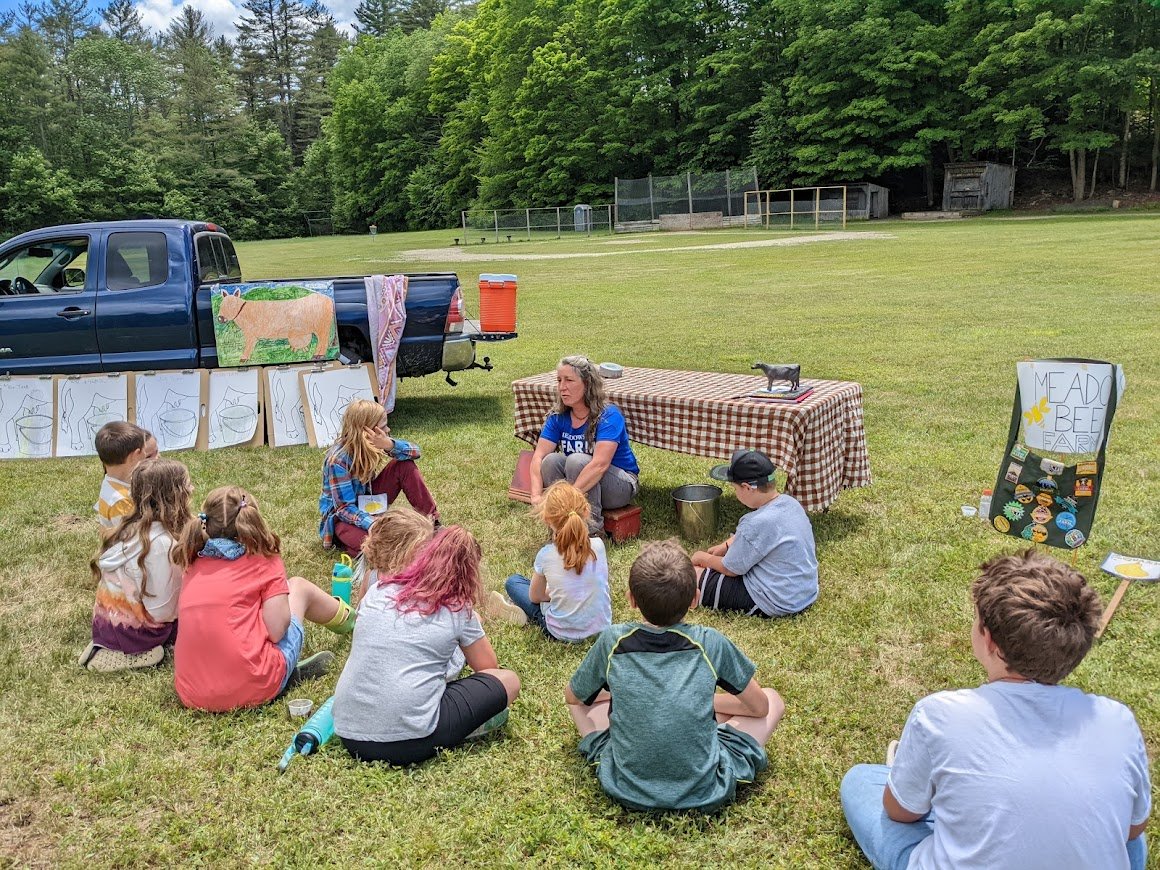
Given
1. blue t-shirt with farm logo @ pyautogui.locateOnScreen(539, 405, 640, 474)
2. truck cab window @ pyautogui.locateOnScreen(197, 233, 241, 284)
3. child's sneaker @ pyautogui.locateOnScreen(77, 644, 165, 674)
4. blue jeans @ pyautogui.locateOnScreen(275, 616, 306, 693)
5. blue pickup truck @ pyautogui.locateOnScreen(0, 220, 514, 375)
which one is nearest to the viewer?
blue jeans @ pyautogui.locateOnScreen(275, 616, 306, 693)

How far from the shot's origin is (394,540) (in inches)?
141

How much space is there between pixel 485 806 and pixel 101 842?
1.37 meters

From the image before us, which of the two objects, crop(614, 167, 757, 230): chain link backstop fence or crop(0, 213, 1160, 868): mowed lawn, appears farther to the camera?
crop(614, 167, 757, 230): chain link backstop fence

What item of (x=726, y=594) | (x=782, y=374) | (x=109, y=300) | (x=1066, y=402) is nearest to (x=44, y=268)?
(x=109, y=300)

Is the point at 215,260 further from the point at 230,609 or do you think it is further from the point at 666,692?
the point at 666,692

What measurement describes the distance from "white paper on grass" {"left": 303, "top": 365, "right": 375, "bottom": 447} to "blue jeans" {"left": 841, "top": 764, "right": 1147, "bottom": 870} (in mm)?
6328

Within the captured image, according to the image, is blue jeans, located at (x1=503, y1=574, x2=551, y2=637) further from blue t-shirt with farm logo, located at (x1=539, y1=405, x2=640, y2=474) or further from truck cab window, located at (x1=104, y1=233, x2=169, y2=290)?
truck cab window, located at (x1=104, y1=233, x2=169, y2=290)

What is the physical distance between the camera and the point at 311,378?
838 centimetres

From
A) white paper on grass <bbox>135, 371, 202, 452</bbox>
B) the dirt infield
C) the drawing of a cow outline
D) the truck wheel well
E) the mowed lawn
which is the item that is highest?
the dirt infield

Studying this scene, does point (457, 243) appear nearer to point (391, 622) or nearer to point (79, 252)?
point (79, 252)

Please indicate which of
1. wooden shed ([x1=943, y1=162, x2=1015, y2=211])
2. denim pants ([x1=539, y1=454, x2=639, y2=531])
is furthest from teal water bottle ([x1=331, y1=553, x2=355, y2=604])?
wooden shed ([x1=943, y1=162, x2=1015, y2=211])

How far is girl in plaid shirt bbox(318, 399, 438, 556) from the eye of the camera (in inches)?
214

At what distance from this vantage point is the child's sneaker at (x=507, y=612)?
460 centimetres

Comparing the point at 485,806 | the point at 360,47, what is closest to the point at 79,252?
the point at 485,806
